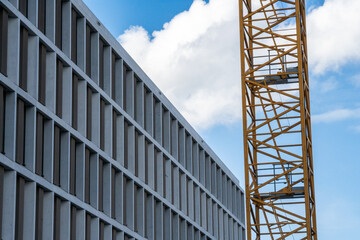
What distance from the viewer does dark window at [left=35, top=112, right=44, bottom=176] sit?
45.6 m

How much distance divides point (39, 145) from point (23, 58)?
4296 millimetres

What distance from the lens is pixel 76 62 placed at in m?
52.4

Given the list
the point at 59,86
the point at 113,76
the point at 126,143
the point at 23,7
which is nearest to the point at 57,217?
the point at 59,86

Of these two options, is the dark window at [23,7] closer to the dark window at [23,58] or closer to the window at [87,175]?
the dark window at [23,58]

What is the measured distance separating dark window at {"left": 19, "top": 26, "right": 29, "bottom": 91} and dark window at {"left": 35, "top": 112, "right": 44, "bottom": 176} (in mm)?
2054

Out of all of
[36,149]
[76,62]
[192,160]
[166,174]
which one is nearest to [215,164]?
[192,160]

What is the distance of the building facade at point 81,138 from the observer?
1718 inches

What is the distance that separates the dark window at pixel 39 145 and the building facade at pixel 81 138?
0.18ft

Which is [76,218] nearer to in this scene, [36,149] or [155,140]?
[36,149]

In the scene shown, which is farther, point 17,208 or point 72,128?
point 72,128

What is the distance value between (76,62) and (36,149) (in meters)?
8.38

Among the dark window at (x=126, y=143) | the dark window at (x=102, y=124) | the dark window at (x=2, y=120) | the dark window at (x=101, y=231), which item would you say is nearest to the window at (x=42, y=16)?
the dark window at (x=2, y=120)

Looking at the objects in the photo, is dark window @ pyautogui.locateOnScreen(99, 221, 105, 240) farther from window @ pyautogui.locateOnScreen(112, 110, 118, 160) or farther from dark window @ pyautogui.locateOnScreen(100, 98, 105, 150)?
window @ pyautogui.locateOnScreen(112, 110, 118, 160)

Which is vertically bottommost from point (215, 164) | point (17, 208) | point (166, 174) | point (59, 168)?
point (17, 208)
